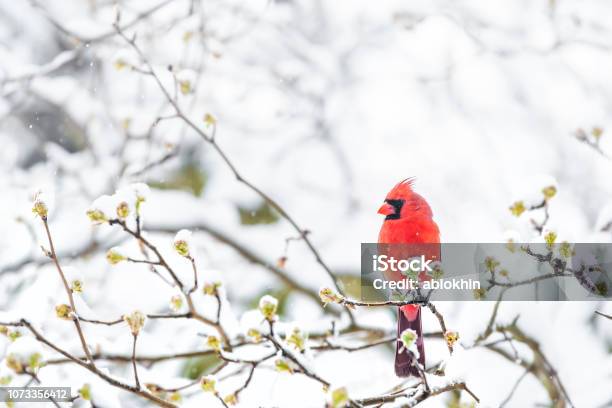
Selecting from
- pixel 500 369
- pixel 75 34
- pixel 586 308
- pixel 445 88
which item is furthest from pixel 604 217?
pixel 445 88

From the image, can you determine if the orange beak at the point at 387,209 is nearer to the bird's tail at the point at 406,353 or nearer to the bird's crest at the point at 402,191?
the bird's crest at the point at 402,191

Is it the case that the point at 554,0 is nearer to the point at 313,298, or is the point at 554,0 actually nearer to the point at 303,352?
the point at 313,298

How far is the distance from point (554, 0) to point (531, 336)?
282cm

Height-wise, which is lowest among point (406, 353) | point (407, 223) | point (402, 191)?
point (406, 353)

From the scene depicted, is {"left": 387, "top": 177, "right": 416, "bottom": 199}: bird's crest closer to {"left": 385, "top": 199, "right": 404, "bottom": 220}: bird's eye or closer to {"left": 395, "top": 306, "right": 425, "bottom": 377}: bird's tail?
{"left": 385, "top": 199, "right": 404, "bottom": 220}: bird's eye

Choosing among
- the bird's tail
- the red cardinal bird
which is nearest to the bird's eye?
the red cardinal bird

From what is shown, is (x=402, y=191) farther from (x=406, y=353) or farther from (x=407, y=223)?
(x=406, y=353)

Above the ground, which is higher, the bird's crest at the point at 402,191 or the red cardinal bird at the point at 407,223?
the bird's crest at the point at 402,191

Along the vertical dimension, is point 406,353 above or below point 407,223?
below

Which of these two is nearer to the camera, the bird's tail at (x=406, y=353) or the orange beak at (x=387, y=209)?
the bird's tail at (x=406, y=353)

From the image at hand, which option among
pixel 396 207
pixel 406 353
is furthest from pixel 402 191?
pixel 406 353

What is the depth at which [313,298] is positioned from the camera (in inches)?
112

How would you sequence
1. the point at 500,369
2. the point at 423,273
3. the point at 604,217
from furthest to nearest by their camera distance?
the point at 604,217
the point at 500,369
the point at 423,273

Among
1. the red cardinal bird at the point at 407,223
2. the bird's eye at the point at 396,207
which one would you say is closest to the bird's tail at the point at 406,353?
the red cardinal bird at the point at 407,223
